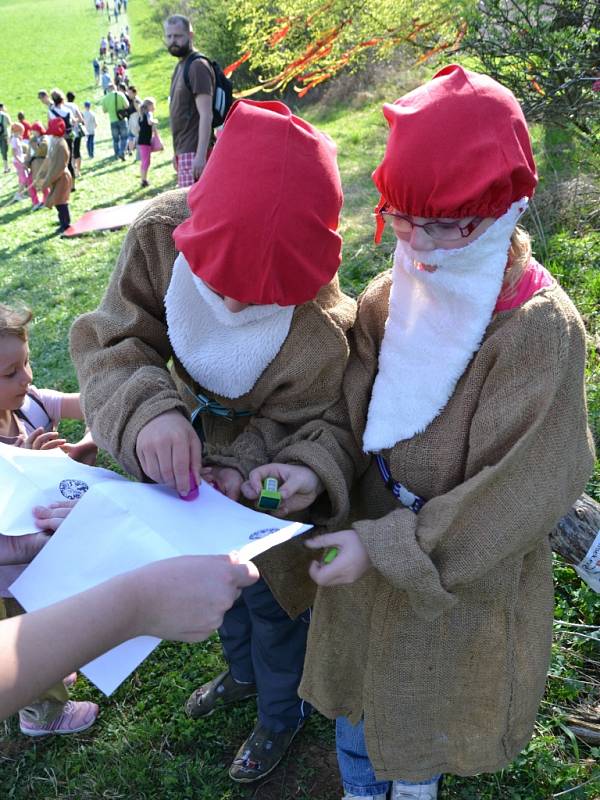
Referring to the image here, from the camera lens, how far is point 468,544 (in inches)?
53.7

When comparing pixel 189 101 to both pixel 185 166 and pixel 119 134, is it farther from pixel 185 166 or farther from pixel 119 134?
pixel 119 134

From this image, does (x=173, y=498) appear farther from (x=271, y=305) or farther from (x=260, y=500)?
(x=271, y=305)

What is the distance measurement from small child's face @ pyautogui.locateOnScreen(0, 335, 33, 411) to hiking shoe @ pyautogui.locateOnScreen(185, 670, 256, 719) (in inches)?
47.1

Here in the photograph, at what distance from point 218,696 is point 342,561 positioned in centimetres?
136

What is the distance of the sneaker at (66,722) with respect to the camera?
2408 millimetres

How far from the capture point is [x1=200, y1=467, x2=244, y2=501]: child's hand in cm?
159

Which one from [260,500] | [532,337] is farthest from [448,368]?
[260,500]

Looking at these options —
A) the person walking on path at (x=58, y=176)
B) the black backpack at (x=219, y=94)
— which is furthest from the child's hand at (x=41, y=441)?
the person walking on path at (x=58, y=176)

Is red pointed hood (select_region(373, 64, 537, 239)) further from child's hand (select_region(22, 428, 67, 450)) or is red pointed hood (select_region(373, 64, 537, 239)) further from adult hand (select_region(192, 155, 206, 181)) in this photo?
adult hand (select_region(192, 155, 206, 181))

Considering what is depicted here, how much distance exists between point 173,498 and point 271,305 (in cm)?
46

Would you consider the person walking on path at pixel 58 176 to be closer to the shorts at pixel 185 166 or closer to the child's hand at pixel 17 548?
the shorts at pixel 185 166

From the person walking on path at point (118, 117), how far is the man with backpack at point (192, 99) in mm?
10430

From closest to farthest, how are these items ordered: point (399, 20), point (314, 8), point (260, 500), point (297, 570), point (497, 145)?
point (497, 145) → point (260, 500) → point (297, 570) → point (399, 20) → point (314, 8)

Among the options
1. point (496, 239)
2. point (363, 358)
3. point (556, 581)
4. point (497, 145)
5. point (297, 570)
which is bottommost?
point (556, 581)
